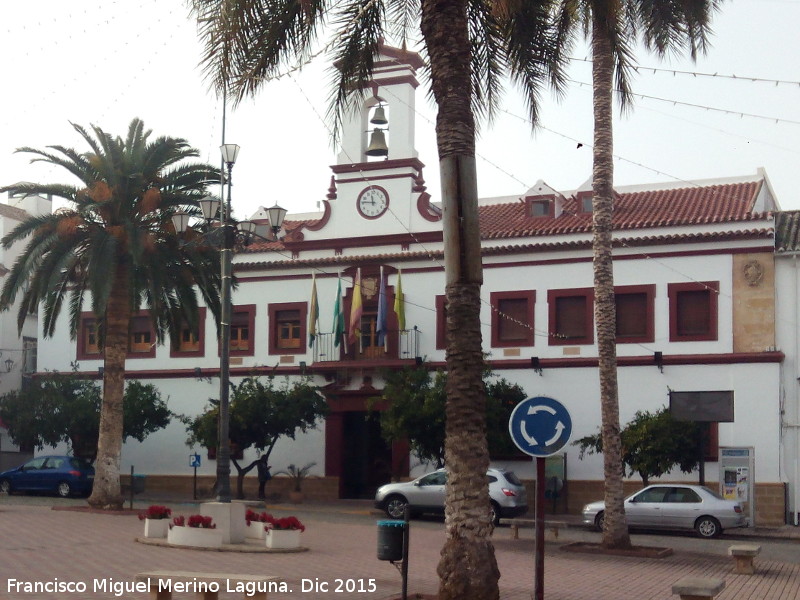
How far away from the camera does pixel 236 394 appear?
3488 centimetres

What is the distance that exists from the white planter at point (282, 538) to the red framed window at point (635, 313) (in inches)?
672

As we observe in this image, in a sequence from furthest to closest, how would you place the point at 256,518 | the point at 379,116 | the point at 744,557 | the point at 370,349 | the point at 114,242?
the point at 370,349 → the point at 379,116 → the point at 114,242 → the point at 256,518 → the point at 744,557

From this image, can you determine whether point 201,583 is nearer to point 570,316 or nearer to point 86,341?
point 570,316

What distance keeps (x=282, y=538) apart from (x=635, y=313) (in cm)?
1773

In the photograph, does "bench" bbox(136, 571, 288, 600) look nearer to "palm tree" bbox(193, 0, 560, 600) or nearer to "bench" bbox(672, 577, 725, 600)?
"palm tree" bbox(193, 0, 560, 600)

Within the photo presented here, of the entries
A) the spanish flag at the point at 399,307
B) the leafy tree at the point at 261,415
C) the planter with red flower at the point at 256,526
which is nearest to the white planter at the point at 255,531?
the planter with red flower at the point at 256,526

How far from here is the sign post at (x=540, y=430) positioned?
36.9ft

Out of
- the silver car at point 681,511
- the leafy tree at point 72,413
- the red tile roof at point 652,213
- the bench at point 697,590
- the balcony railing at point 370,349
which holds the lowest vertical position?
the silver car at point 681,511

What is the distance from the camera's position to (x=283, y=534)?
62.1 feet

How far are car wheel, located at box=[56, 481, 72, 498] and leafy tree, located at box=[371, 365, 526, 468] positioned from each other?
34.4 ft

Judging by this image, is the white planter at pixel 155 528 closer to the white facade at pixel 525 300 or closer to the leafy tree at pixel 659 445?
the leafy tree at pixel 659 445

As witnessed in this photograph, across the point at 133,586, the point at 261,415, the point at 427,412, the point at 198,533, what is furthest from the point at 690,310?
the point at 133,586

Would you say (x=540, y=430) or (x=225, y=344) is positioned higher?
(x=225, y=344)

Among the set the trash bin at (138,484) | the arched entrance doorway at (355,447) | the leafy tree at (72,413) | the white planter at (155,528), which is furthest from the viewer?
the trash bin at (138,484)
